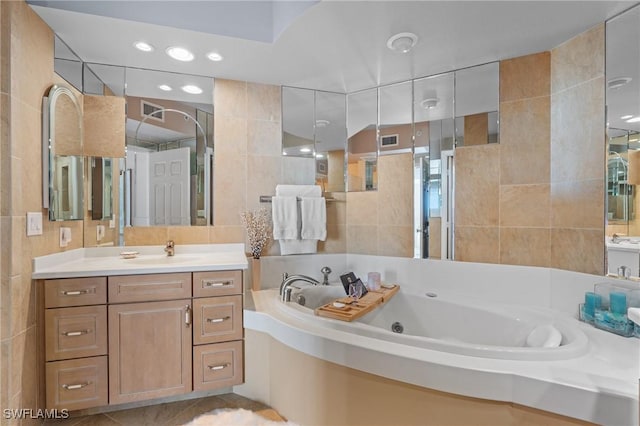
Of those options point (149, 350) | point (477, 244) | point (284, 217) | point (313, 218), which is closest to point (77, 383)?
point (149, 350)

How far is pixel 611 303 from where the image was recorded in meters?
1.57

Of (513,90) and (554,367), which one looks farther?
(513,90)

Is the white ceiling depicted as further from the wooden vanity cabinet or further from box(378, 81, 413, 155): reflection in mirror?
the wooden vanity cabinet

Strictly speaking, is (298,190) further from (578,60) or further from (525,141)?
(578,60)

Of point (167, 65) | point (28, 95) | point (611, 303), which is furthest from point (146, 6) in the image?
point (611, 303)

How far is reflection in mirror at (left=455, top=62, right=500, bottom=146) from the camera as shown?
2137 mm

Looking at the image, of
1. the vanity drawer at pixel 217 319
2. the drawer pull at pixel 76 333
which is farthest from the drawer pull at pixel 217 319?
the drawer pull at pixel 76 333

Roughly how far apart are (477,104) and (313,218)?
1.49m

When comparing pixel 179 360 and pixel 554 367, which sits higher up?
pixel 554 367

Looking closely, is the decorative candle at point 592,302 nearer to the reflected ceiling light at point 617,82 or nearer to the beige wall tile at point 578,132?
the beige wall tile at point 578,132

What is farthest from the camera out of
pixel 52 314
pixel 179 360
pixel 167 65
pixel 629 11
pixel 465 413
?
pixel 167 65

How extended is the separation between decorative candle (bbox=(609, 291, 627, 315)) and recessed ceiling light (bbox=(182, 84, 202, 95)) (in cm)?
292

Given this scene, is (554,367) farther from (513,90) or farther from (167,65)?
(167,65)

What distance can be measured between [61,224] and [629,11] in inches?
132
